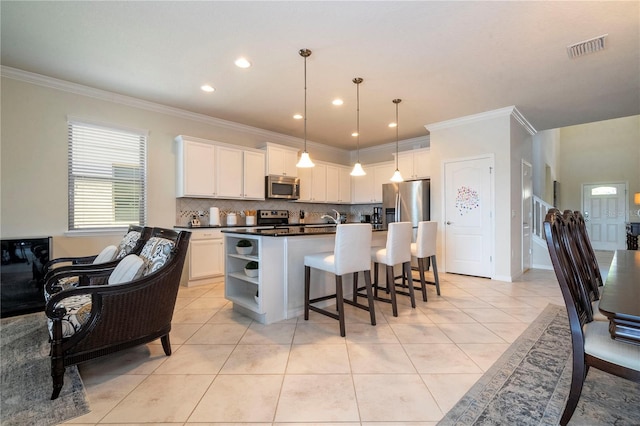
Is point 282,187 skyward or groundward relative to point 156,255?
Answer: skyward

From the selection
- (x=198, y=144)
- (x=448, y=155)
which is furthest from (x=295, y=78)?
(x=448, y=155)

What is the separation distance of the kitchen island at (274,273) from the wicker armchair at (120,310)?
0.75 metres

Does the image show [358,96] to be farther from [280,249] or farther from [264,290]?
[264,290]

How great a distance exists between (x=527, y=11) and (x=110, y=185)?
494cm

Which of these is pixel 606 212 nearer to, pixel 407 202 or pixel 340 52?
pixel 407 202

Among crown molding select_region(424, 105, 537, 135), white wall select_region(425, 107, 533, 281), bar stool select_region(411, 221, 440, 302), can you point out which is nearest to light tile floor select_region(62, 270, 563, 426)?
bar stool select_region(411, 221, 440, 302)

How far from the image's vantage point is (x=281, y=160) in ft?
18.0

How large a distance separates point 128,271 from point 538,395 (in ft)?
9.23

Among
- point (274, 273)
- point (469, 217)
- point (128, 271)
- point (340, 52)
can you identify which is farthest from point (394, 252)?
point (469, 217)

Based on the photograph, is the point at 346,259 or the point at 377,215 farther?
the point at 377,215

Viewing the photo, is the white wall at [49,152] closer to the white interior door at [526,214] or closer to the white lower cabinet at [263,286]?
the white lower cabinet at [263,286]

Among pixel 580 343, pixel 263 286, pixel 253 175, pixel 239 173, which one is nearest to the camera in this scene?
pixel 580 343

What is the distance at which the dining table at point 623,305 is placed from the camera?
3.23 ft

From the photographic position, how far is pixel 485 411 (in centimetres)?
153
